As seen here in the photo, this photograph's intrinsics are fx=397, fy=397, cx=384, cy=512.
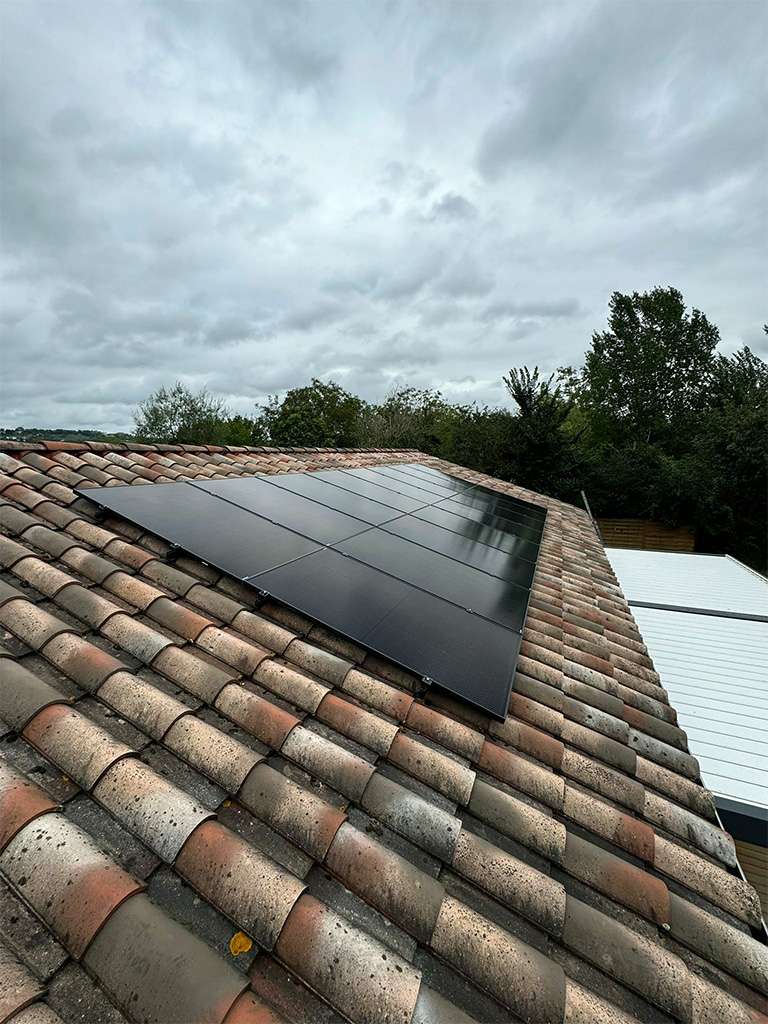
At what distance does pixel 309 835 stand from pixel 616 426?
140 ft

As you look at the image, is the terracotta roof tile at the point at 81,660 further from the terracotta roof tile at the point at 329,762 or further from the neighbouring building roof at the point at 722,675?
the neighbouring building roof at the point at 722,675

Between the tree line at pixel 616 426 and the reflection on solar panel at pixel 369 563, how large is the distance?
20.6 meters

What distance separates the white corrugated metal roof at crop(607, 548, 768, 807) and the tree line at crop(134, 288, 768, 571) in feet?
53.9

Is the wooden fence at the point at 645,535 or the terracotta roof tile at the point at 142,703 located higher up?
the terracotta roof tile at the point at 142,703

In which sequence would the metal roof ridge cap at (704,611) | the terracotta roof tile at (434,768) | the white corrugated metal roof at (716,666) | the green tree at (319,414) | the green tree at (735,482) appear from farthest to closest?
the green tree at (319,414) < the green tree at (735,482) < the metal roof ridge cap at (704,611) < the white corrugated metal roof at (716,666) < the terracotta roof tile at (434,768)

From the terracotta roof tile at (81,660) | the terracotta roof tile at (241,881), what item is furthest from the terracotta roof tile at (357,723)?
the terracotta roof tile at (81,660)

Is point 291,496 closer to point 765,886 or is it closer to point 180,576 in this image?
point 180,576

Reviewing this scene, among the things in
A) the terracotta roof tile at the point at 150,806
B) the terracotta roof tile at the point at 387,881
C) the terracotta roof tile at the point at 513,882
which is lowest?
the terracotta roof tile at the point at 513,882

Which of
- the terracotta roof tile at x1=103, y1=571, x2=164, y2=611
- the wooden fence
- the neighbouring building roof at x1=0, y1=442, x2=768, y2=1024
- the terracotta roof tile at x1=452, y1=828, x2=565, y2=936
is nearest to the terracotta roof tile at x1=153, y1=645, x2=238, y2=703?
the neighbouring building roof at x1=0, y1=442, x2=768, y2=1024

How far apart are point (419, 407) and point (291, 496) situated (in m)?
41.3

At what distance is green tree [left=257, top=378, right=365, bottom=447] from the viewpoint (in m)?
37.0

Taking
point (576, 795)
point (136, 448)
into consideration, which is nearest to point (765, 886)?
point (576, 795)

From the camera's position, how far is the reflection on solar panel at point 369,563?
297cm

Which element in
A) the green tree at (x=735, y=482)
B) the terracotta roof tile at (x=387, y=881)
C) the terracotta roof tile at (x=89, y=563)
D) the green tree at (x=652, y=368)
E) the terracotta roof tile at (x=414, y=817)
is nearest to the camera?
the terracotta roof tile at (x=387, y=881)
